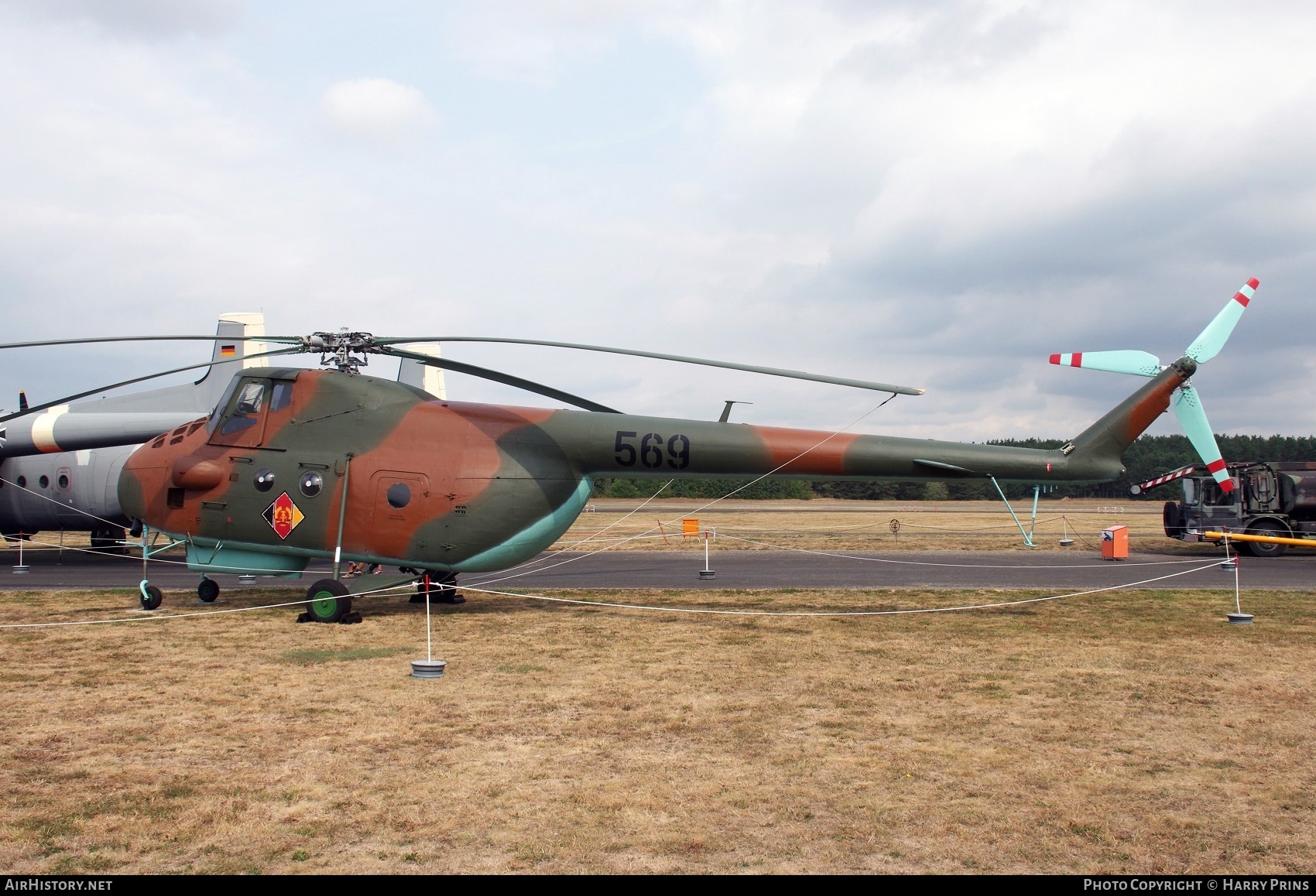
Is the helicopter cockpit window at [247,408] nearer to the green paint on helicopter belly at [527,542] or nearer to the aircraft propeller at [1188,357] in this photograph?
the green paint on helicopter belly at [527,542]

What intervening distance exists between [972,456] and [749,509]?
5544cm

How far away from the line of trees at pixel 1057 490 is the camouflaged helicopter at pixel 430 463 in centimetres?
6183

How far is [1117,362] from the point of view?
15.9 m

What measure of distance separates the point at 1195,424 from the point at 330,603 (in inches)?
654

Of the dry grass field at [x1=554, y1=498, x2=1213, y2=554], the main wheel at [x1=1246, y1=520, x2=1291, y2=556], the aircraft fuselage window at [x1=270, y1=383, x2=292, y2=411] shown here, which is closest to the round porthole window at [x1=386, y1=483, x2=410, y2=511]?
the aircraft fuselage window at [x1=270, y1=383, x2=292, y2=411]

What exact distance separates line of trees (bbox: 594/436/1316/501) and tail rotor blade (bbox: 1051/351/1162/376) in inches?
2394

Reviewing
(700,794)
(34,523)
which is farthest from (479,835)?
(34,523)

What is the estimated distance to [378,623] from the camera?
13.8 meters

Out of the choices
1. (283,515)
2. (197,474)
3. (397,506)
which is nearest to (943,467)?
(397,506)

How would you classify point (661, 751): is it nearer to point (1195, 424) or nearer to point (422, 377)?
point (1195, 424)

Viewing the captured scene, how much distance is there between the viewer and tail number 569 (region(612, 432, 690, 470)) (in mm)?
14398
